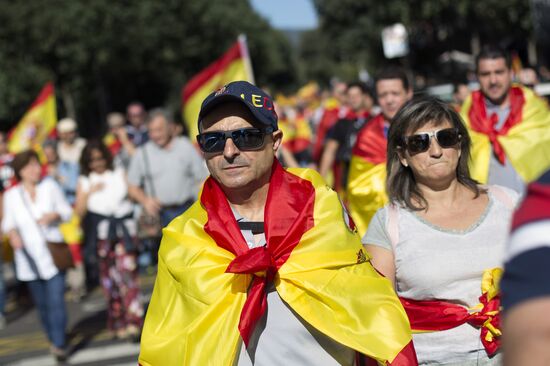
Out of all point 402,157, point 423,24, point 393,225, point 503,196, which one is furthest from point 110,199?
point 423,24

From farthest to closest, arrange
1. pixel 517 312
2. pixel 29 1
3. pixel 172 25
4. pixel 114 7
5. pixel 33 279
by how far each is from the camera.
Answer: pixel 172 25 < pixel 114 7 < pixel 29 1 < pixel 33 279 < pixel 517 312

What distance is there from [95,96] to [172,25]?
490cm

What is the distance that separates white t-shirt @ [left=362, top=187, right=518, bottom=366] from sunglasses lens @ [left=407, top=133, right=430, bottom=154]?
36cm

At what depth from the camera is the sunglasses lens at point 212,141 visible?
317 cm

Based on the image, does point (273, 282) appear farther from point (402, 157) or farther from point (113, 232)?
point (113, 232)

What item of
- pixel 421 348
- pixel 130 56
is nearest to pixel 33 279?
pixel 421 348

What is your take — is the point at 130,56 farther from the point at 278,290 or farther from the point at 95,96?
the point at 278,290

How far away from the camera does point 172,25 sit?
136 feet

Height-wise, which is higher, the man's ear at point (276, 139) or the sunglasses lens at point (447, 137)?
the man's ear at point (276, 139)

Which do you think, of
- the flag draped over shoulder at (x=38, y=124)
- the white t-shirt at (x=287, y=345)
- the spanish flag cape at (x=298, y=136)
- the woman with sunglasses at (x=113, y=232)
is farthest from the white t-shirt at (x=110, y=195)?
the spanish flag cape at (x=298, y=136)

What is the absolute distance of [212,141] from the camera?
3.19 meters

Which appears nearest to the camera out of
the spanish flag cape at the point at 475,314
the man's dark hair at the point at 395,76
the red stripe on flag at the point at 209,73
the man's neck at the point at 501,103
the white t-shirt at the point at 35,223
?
the spanish flag cape at the point at 475,314

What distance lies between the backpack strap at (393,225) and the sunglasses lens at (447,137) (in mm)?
333

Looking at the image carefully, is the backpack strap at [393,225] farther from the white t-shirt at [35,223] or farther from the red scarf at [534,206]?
the white t-shirt at [35,223]
